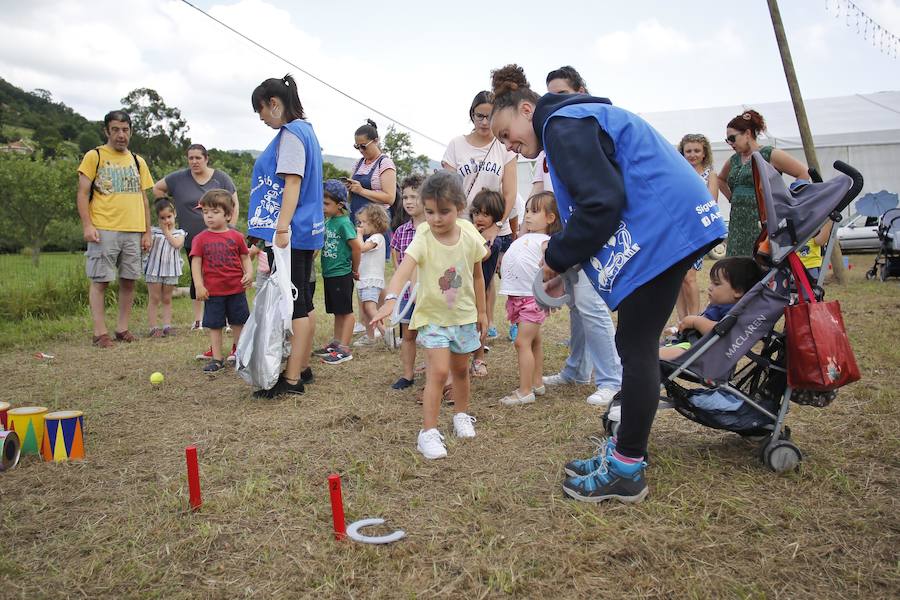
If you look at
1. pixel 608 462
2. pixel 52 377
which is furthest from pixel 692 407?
pixel 52 377

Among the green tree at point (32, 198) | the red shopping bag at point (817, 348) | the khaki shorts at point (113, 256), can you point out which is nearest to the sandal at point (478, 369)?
the red shopping bag at point (817, 348)

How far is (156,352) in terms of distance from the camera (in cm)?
636

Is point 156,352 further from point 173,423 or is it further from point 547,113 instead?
point 547,113

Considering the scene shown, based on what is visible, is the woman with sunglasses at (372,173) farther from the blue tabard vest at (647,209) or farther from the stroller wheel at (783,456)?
the stroller wheel at (783,456)

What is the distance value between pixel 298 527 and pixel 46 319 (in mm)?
6986

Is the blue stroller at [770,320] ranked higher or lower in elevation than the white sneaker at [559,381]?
higher

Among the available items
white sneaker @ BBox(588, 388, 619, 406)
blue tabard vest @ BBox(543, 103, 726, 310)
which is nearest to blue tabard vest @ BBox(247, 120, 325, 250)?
white sneaker @ BBox(588, 388, 619, 406)

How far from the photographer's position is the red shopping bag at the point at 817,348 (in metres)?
2.80

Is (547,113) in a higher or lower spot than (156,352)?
higher

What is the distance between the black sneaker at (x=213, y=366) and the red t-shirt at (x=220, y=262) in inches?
23.6

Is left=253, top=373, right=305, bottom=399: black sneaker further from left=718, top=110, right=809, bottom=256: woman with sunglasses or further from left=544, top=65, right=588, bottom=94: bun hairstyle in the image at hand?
left=718, top=110, right=809, bottom=256: woman with sunglasses

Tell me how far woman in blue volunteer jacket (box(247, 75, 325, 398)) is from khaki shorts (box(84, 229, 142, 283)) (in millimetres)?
2936

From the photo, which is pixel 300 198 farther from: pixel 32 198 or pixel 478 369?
pixel 32 198

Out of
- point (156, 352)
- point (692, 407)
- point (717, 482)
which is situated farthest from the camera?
point (156, 352)
